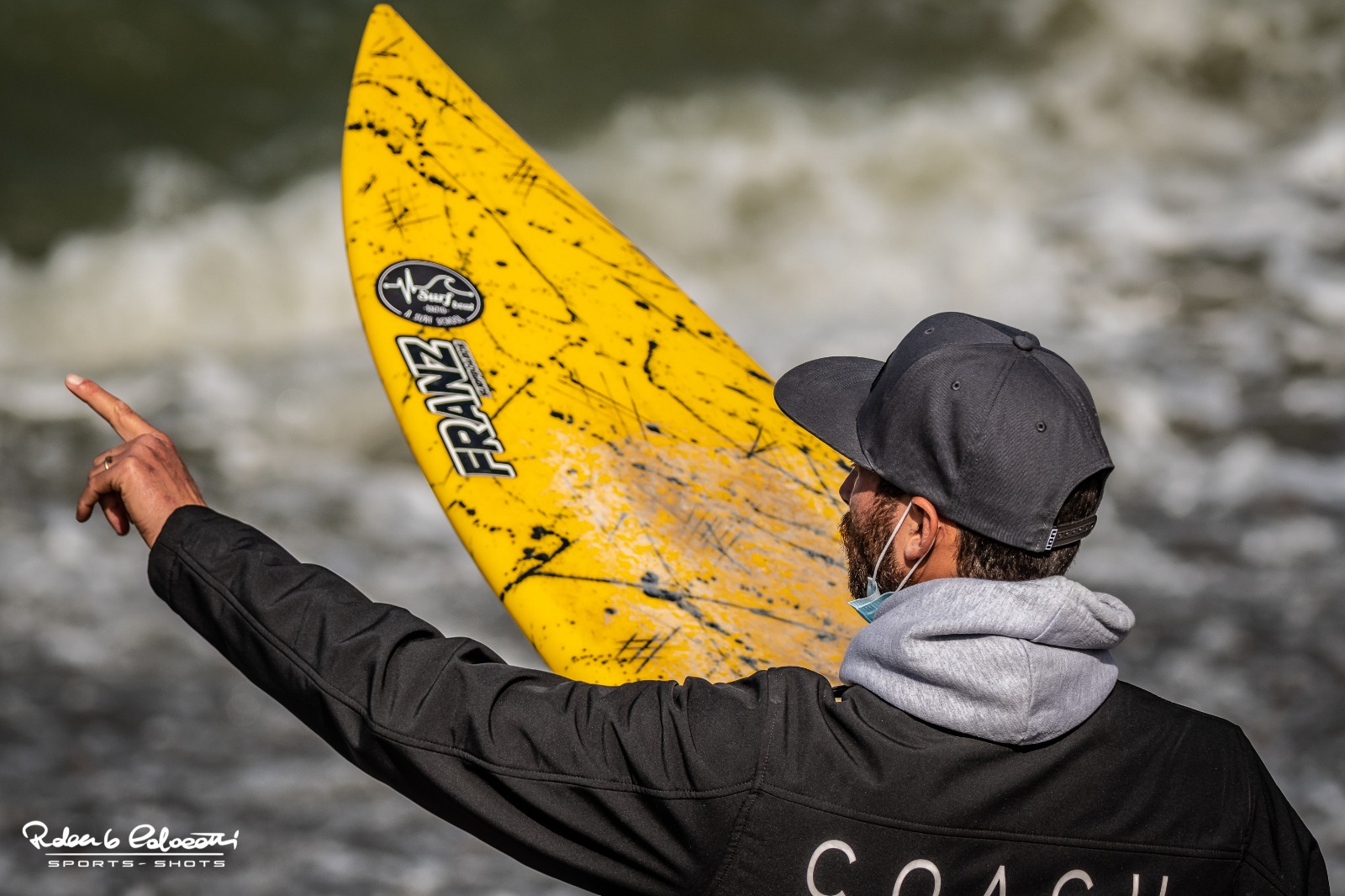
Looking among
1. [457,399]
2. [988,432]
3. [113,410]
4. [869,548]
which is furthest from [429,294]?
[988,432]

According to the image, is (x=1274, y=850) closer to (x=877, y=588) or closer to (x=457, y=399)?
(x=877, y=588)

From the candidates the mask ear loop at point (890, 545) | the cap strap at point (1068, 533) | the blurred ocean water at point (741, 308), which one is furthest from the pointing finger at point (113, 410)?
the blurred ocean water at point (741, 308)

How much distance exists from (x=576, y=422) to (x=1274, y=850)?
158 cm

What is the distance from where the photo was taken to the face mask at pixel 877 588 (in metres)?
1.35

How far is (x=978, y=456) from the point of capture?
129cm

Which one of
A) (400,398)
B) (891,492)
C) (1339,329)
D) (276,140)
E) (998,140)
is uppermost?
(998,140)

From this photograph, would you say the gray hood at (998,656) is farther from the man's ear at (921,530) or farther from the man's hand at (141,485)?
the man's hand at (141,485)

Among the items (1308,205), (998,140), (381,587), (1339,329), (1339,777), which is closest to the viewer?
(1339,777)

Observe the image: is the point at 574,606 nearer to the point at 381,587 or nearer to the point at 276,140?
the point at 381,587

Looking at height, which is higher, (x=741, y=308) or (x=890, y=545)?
(x=741, y=308)

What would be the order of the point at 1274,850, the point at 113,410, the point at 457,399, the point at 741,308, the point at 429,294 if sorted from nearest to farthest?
the point at 1274,850 < the point at 113,410 < the point at 457,399 < the point at 429,294 < the point at 741,308

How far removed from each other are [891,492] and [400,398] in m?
1.35

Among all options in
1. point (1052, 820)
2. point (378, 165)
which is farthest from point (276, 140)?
point (1052, 820)

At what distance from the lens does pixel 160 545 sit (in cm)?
141
